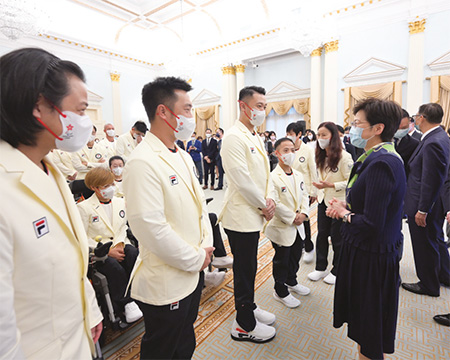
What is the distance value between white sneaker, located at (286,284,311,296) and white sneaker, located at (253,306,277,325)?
20.2 inches

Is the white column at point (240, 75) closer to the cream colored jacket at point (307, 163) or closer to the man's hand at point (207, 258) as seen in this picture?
the cream colored jacket at point (307, 163)

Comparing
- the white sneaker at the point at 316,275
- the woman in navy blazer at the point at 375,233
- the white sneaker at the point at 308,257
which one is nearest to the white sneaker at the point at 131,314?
the woman in navy blazer at the point at 375,233

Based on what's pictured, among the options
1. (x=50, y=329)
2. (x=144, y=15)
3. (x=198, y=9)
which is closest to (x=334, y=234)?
(x=50, y=329)

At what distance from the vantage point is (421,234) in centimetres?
248

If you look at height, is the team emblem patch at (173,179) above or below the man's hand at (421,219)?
above

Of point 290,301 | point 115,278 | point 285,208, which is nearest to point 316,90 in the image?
point 285,208

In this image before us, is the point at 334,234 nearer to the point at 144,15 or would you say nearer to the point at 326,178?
the point at 326,178

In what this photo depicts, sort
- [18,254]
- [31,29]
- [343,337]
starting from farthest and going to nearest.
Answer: [31,29] → [343,337] → [18,254]

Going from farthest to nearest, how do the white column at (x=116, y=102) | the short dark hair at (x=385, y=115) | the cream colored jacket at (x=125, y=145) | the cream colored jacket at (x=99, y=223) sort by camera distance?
the white column at (x=116, y=102), the cream colored jacket at (x=125, y=145), the cream colored jacket at (x=99, y=223), the short dark hair at (x=385, y=115)

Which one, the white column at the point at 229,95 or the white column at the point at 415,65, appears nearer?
the white column at the point at 415,65

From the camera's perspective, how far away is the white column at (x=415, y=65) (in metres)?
7.39

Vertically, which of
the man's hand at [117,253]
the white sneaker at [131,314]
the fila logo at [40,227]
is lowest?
the white sneaker at [131,314]

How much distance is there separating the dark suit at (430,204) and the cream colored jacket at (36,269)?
274cm

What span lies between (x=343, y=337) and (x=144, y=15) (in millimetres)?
12228
